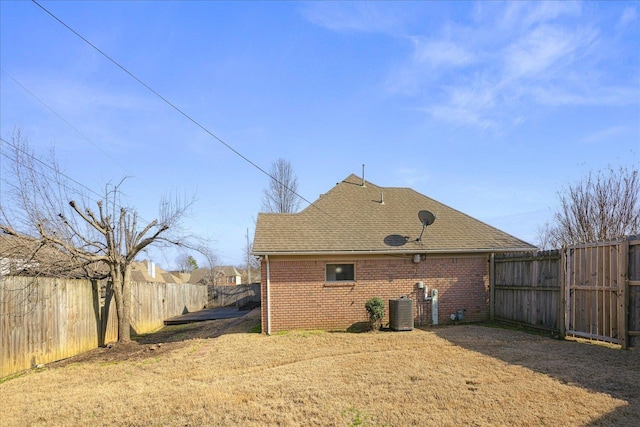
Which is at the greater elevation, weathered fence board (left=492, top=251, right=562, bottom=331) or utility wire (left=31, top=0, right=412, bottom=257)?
utility wire (left=31, top=0, right=412, bottom=257)

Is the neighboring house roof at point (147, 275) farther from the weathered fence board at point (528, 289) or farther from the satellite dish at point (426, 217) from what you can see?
the weathered fence board at point (528, 289)

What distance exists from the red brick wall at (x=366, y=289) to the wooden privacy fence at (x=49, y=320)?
4.73m

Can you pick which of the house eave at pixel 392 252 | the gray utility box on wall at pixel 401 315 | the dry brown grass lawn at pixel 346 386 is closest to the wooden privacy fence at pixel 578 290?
the house eave at pixel 392 252

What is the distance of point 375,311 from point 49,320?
25.8 feet

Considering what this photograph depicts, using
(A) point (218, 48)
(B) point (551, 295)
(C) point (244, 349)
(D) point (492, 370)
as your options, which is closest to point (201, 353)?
(C) point (244, 349)

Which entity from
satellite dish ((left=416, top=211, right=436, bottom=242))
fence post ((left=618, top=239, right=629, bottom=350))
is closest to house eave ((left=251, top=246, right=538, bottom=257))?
satellite dish ((left=416, top=211, right=436, bottom=242))

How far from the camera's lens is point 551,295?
33.8 ft

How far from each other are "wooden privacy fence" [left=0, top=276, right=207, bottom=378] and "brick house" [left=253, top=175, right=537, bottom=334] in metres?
4.70

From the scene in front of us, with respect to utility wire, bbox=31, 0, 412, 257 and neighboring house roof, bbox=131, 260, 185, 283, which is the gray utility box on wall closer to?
utility wire, bbox=31, 0, 412, 257

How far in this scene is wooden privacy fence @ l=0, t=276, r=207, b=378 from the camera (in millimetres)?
8211

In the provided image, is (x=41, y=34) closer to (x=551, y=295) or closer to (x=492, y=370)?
(x=492, y=370)

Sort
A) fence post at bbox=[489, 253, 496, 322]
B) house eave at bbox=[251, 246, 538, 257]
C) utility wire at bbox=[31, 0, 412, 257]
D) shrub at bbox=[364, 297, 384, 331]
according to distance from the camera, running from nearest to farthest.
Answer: utility wire at bbox=[31, 0, 412, 257], shrub at bbox=[364, 297, 384, 331], house eave at bbox=[251, 246, 538, 257], fence post at bbox=[489, 253, 496, 322]

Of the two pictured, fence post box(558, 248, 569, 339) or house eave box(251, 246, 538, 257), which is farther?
house eave box(251, 246, 538, 257)

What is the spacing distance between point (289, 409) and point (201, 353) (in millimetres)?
4667
